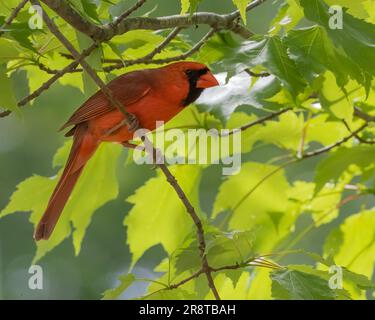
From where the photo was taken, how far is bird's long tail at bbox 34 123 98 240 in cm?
232

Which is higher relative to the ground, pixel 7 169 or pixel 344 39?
pixel 7 169

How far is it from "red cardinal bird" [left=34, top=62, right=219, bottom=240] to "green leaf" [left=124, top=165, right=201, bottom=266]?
0.59 feet

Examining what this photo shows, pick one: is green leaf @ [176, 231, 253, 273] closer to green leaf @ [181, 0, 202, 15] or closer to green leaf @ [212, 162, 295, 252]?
green leaf @ [181, 0, 202, 15]

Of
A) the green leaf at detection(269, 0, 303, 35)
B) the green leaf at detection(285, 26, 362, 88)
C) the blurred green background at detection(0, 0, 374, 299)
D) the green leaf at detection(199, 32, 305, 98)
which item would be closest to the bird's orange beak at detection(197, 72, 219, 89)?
the green leaf at detection(269, 0, 303, 35)

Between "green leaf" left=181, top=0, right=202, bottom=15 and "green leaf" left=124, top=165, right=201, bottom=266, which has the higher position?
"green leaf" left=181, top=0, right=202, bottom=15

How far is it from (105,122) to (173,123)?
8.5 inches

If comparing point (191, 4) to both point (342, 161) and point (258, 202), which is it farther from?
point (258, 202)

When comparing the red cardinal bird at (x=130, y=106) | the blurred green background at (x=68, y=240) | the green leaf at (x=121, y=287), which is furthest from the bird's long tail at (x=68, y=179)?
the blurred green background at (x=68, y=240)

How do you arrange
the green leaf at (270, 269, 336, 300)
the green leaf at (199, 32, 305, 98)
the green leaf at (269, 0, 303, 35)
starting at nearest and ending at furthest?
the green leaf at (270, 269, 336, 300)
the green leaf at (199, 32, 305, 98)
the green leaf at (269, 0, 303, 35)

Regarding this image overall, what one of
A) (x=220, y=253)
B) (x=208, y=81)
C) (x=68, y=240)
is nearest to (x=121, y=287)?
(x=220, y=253)

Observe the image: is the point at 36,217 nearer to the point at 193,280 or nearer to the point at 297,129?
the point at 193,280

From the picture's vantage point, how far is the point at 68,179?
239 cm
